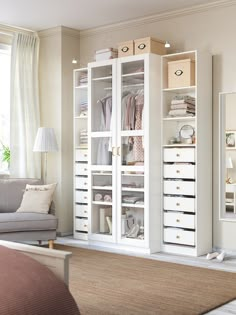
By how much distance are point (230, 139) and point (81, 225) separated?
7.48 feet

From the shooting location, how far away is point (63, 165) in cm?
698

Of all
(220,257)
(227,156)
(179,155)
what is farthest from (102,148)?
(220,257)

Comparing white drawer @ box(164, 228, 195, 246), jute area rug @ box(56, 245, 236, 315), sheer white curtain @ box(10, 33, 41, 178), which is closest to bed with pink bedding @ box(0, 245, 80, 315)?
jute area rug @ box(56, 245, 236, 315)

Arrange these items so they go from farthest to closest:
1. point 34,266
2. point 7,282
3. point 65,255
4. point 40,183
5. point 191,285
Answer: point 40,183 → point 191,285 → point 65,255 → point 34,266 → point 7,282

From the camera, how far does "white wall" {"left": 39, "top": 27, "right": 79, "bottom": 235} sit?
698 cm

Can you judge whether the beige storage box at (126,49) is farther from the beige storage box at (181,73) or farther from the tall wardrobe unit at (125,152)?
the beige storage box at (181,73)

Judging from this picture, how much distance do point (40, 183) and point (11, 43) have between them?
1.96 metres

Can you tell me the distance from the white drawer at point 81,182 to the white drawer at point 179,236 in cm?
133

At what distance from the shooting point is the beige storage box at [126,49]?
607 cm

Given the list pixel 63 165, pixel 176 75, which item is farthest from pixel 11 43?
pixel 176 75

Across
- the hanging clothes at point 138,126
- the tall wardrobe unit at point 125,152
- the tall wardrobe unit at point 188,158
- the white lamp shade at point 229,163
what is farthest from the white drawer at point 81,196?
the white lamp shade at point 229,163

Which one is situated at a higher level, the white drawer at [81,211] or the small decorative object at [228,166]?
the small decorative object at [228,166]

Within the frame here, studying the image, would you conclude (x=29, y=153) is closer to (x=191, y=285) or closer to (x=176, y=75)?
(x=176, y=75)

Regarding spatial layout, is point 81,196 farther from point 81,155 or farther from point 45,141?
point 45,141
